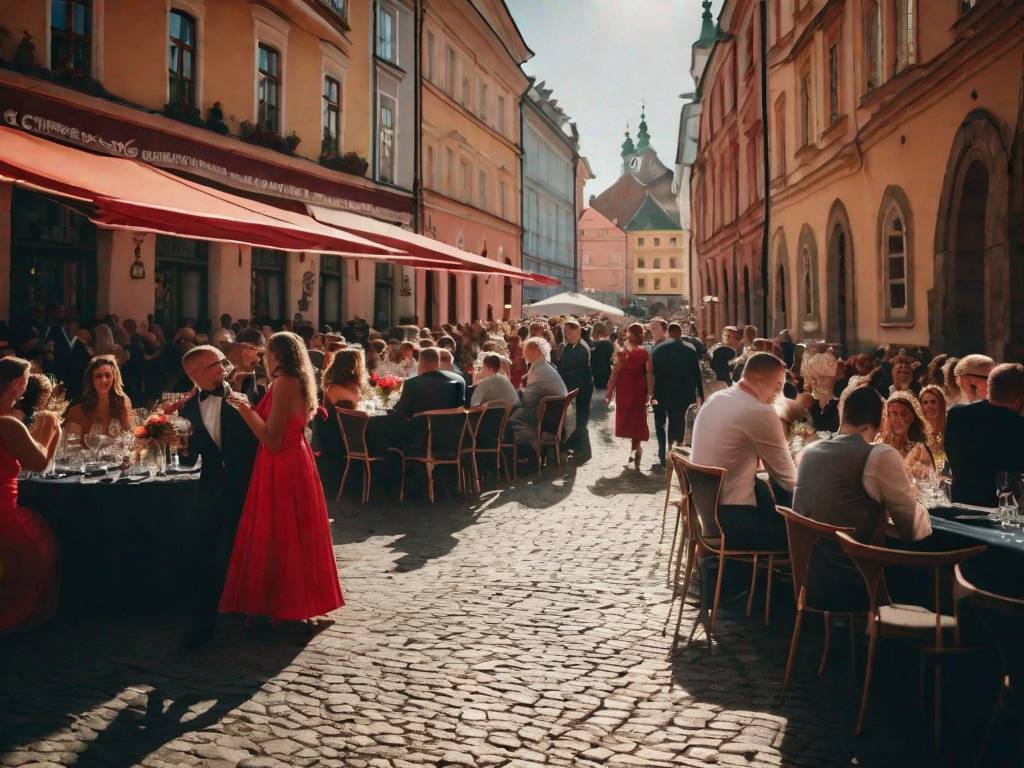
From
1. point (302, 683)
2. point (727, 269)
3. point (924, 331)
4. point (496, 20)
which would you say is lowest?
point (302, 683)

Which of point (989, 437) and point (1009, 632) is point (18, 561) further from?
point (989, 437)

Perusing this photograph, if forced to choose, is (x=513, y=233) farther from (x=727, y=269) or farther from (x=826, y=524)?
(x=826, y=524)

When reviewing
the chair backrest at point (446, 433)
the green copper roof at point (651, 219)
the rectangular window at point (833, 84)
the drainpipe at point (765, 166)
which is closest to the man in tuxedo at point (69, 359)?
the chair backrest at point (446, 433)

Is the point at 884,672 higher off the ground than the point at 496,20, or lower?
lower

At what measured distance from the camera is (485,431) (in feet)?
39.3

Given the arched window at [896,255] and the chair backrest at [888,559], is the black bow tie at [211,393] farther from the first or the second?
the arched window at [896,255]

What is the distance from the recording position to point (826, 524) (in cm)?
513

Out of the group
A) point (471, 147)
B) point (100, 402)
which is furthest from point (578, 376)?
point (471, 147)

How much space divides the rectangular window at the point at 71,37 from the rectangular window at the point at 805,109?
47.1 ft

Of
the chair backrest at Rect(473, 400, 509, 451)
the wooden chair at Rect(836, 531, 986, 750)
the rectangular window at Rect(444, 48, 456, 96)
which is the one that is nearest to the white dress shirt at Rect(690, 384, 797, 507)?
the wooden chair at Rect(836, 531, 986, 750)

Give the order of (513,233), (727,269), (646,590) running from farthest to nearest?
(513,233)
(727,269)
(646,590)

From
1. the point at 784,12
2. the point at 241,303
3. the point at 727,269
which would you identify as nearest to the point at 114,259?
the point at 241,303

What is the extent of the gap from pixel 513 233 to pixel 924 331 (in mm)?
29596

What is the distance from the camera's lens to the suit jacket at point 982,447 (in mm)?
5988
